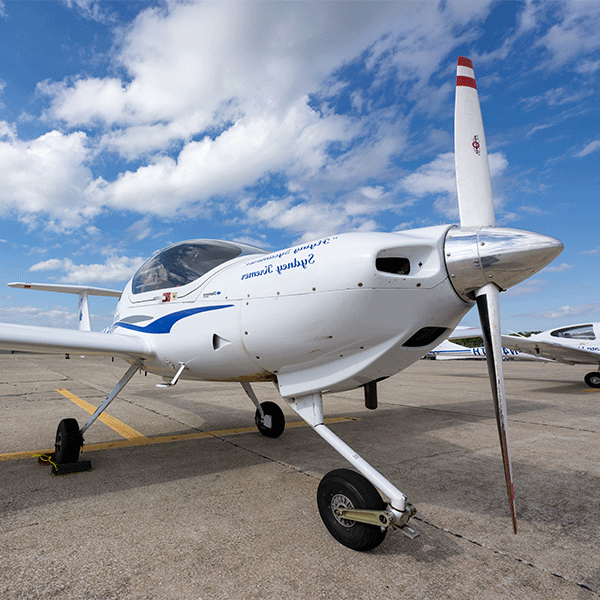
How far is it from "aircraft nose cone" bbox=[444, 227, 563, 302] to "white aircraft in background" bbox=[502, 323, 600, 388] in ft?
37.7

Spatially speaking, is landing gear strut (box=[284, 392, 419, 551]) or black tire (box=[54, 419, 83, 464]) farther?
black tire (box=[54, 419, 83, 464])

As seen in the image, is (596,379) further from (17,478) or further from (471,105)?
(17,478)

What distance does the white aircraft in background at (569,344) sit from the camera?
12680 millimetres

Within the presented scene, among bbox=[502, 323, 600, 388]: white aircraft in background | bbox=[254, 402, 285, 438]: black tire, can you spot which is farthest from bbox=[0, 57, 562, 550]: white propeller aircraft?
bbox=[502, 323, 600, 388]: white aircraft in background

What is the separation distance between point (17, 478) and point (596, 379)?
14.7m

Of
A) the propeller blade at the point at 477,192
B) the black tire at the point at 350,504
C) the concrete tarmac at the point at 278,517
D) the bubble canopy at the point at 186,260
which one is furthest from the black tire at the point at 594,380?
the black tire at the point at 350,504

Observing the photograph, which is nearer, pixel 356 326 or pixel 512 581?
pixel 512 581

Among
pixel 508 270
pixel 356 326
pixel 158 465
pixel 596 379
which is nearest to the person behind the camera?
pixel 508 270

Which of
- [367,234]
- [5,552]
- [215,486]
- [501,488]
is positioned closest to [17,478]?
[5,552]

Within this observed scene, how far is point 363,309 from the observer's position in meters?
2.57

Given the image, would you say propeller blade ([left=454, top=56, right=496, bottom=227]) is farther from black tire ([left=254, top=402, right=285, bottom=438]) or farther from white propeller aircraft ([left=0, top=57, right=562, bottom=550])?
black tire ([left=254, top=402, right=285, bottom=438])

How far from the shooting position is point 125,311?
4859 mm

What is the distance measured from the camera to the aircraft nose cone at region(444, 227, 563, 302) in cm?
231

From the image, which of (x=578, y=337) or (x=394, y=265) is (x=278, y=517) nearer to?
(x=394, y=265)
